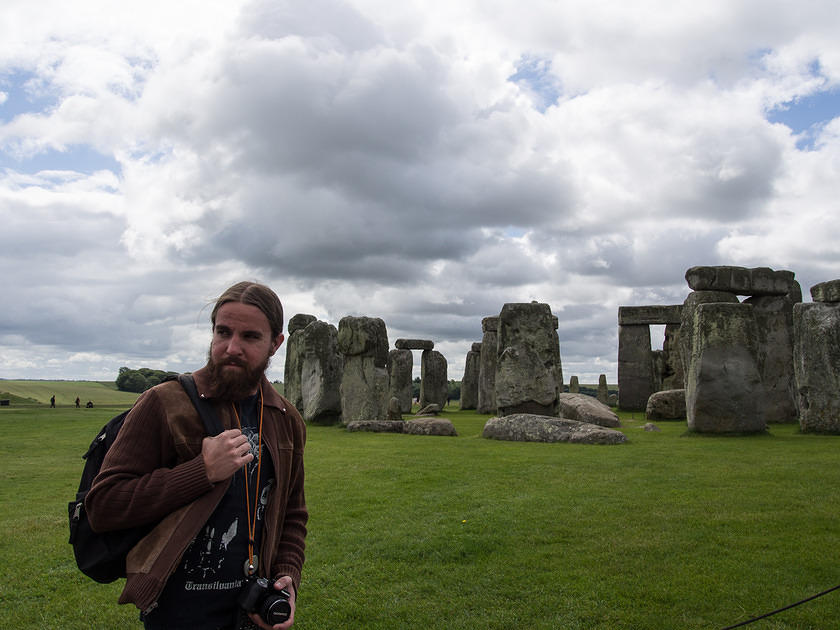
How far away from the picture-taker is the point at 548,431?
1161 centimetres

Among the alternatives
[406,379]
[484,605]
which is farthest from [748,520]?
[406,379]

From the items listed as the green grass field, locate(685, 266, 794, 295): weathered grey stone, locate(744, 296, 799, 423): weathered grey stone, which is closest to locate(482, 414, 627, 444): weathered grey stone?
the green grass field

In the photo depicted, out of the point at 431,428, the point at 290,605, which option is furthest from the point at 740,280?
the point at 290,605

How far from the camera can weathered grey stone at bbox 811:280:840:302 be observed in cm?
1221

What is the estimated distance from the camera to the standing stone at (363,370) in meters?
16.2

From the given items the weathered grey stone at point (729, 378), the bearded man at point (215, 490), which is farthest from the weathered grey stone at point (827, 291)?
the bearded man at point (215, 490)

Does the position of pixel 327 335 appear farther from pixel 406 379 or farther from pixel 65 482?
pixel 65 482

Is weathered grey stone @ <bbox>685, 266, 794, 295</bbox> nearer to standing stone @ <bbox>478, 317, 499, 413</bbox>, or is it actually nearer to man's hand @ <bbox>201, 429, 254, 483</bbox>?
standing stone @ <bbox>478, 317, 499, 413</bbox>

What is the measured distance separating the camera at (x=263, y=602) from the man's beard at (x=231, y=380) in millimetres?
596

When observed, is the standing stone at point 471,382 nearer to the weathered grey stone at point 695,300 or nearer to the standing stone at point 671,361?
the standing stone at point 671,361

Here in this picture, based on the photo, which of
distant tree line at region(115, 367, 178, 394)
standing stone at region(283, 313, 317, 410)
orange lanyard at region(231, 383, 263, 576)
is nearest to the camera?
orange lanyard at region(231, 383, 263, 576)

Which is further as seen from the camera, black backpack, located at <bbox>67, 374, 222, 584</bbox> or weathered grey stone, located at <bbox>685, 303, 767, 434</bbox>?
weathered grey stone, located at <bbox>685, 303, 767, 434</bbox>

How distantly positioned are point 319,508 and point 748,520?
387 cm

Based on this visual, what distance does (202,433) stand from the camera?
2.12 meters
